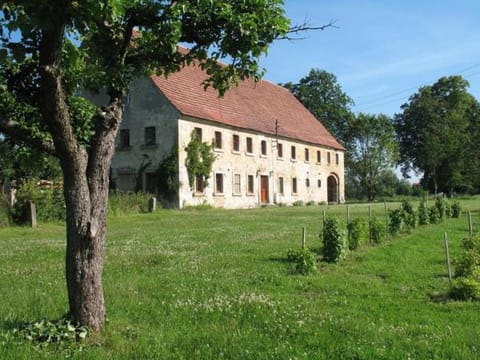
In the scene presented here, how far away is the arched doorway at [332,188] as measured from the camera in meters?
60.4

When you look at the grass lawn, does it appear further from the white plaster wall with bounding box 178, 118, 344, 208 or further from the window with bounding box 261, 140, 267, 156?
the window with bounding box 261, 140, 267, 156

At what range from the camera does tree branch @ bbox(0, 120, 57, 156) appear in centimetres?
578

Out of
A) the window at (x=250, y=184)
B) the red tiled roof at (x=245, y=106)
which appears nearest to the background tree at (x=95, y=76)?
the red tiled roof at (x=245, y=106)

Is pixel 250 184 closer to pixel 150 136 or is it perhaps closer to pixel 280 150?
pixel 280 150

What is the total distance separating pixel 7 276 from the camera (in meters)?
10.3

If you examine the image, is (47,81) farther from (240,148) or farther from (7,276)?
(240,148)

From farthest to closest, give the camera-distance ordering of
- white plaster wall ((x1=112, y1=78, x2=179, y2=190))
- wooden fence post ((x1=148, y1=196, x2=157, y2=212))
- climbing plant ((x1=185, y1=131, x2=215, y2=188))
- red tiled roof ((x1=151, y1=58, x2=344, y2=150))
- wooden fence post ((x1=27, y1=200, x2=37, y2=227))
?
red tiled roof ((x1=151, y1=58, x2=344, y2=150)), climbing plant ((x1=185, y1=131, x2=215, y2=188)), white plaster wall ((x1=112, y1=78, x2=179, y2=190)), wooden fence post ((x1=148, y1=196, x2=157, y2=212)), wooden fence post ((x1=27, y1=200, x2=37, y2=227))

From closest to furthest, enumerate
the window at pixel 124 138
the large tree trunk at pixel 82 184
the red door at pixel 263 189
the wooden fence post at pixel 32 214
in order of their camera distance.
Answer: the large tree trunk at pixel 82 184 → the wooden fence post at pixel 32 214 → the window at pixel 124 138 → the red door at pixel 263 189

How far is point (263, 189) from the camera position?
46.4m

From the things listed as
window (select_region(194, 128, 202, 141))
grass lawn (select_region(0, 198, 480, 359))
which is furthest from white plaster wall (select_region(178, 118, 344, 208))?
grass lawn (select_region(0, 198, 480, 359))

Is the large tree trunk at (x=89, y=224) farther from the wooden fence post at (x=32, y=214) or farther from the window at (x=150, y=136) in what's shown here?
the window at (x=150, y=136)

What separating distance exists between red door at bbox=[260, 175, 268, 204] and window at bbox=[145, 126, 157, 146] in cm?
1196

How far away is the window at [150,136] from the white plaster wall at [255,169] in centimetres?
228

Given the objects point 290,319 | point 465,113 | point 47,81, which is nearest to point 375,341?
point 290,319
